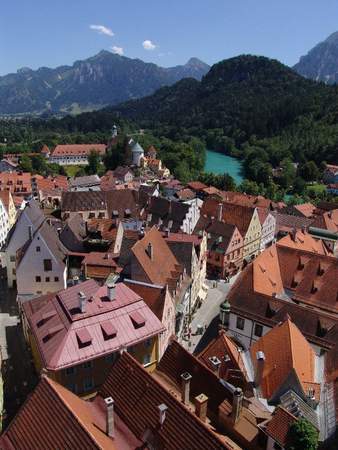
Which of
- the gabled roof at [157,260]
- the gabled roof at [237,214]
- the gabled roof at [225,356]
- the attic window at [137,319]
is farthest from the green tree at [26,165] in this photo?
the gabled roof at [225,356]

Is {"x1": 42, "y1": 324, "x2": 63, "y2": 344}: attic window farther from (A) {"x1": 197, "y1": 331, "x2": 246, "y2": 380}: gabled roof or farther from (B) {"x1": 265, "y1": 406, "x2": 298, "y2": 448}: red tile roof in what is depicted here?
(B) {"x1": 265, "y1": 406, "x2": 298, "y2": 448}: red tile roof

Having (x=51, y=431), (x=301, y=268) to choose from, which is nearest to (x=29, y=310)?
(x=51, y=431)

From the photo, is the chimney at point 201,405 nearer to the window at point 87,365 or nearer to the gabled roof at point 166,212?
the window at point 87,365

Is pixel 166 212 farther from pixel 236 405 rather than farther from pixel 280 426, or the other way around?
pixel 236 405

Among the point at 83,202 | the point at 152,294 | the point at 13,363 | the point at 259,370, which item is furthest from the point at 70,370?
the point at 83,202

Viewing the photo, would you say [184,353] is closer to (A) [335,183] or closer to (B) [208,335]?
(B) [208,335]

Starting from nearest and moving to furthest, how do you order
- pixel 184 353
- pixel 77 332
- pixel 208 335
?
pixel 184 353, pixel 77 332, pixel 208 335

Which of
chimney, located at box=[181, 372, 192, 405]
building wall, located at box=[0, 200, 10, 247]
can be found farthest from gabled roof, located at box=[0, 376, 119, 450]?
building wall, located at box=[0, 200, 10, 247]
